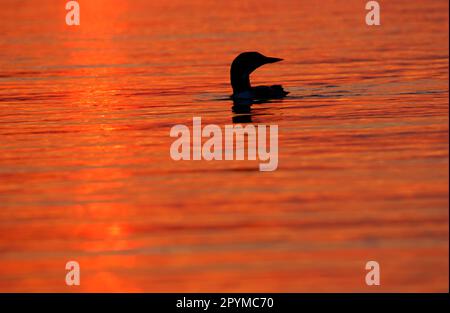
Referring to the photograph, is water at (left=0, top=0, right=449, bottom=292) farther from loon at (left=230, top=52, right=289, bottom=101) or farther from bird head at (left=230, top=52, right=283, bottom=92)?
bird head at (left=230, top=52, right=283, bottom=92)

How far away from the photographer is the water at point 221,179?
389 inches

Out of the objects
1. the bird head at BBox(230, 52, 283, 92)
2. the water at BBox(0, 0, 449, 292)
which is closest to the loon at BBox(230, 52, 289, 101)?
the bird head at BBox(230, 52, 283, 92)

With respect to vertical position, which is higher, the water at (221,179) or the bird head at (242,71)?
the bird head at (242,71)

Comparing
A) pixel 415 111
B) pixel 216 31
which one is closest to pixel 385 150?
pixel 415 111

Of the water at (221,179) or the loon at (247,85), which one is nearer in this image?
the water at (221,179)

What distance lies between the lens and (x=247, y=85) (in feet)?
66.2

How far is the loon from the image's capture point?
1966cm

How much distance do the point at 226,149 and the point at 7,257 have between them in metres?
4.88

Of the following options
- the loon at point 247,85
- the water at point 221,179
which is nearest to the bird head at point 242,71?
the loon at point 247,85

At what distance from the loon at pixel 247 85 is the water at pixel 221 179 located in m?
0.23

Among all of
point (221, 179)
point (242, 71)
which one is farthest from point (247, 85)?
point (221, 179)

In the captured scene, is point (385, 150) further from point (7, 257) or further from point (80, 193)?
point (7, 257)

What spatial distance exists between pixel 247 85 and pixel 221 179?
729 centimetres

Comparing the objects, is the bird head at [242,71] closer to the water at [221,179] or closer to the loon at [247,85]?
the loon at [247,85]
